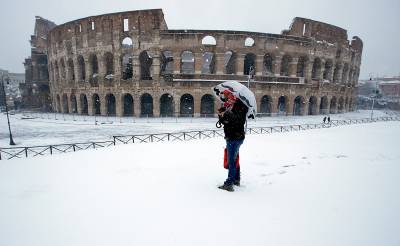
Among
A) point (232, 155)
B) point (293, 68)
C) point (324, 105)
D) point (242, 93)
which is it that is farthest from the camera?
point (324, 105)

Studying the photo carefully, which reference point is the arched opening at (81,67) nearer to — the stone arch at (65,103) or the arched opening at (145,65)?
the stone arch at (65,103)

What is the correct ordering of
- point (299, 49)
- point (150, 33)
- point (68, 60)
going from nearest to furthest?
point (150, 33), point (299, 49), point (68, 60)

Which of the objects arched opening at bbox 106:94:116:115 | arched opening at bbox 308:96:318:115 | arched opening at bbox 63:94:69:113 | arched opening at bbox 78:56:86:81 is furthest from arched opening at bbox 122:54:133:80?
arched opening at bbox 308:96:318:115

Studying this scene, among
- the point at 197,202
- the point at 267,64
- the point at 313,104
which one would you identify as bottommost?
the point at 197,202

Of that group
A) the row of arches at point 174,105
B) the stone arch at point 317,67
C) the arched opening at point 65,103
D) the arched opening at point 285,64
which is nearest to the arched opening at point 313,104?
the row of arches at point 174,105

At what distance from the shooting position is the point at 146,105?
2892 cm

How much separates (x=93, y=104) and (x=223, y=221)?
30.3 metres

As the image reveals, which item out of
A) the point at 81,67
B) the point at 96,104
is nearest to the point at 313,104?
the point at 96,104

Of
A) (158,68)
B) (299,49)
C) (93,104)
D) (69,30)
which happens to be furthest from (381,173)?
(69,30)

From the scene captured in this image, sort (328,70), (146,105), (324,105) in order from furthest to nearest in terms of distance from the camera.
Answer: (324,105), (328,70), (146,105)

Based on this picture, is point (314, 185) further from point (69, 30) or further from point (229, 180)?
point (69, 30)

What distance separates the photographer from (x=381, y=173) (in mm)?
4633

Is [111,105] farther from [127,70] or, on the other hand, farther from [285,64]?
[285,64]

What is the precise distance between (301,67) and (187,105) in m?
16.8
